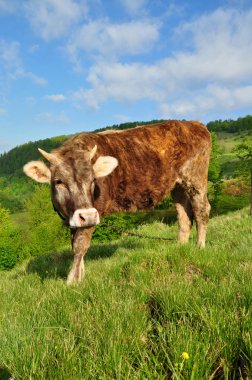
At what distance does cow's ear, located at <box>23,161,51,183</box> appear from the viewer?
5.50 metres

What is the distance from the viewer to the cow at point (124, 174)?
17.1ft

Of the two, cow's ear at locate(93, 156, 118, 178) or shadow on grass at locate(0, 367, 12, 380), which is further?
cow's ear at locate(93, 156, 118, 178)

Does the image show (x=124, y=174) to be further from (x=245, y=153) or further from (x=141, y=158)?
(x=245, y=153)

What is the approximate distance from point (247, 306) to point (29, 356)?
1791 millimetres

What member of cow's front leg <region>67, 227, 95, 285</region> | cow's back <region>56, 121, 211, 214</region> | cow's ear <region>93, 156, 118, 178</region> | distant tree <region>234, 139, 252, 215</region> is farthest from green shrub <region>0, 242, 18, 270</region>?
cow's ear <region>93, 156, 118, 178</region>

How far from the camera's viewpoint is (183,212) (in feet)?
29.5

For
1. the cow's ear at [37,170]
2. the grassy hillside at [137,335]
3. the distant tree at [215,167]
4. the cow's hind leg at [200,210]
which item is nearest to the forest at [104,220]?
the distant tree at [215,167]

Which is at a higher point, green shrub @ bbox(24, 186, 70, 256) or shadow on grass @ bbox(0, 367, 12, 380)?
shadow on grass @ bbox(0, 367, 12, 380)

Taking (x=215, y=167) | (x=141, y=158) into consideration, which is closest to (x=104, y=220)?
(x=215, y=167)

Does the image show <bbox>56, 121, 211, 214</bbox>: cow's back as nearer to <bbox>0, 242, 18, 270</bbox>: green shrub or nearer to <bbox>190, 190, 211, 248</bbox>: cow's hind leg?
<bbox>190, 190, 211, 248</bbox>: cow's hind leg

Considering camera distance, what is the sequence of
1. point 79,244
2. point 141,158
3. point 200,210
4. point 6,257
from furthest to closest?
point 6,257 → point 200,210 → point 141,158 → point 79,244

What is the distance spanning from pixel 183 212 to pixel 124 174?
2.96 metres

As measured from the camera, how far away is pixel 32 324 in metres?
3.02

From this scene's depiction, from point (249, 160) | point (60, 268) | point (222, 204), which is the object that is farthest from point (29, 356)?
point (222, 204)
